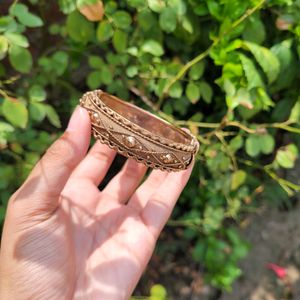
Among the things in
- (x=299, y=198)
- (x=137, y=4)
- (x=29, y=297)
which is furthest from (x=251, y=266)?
(x=137, y=4)

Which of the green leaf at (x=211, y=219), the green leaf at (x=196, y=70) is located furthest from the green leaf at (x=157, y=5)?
the green leaf at (x=211, y=219)

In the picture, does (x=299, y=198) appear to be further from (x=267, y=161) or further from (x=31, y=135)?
(x=31, y=135)

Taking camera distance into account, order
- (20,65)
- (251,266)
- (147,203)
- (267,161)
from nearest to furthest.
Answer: (20,65) → (147,203) → (267,161) → (251,266)

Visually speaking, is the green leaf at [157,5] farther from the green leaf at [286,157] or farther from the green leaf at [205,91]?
the green leaf at [286,157]

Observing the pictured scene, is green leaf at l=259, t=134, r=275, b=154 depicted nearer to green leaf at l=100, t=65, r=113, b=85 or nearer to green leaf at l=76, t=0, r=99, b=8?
green leaf at l=100, t=65, r=113, b=85

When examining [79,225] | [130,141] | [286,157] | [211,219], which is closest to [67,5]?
[130,141]

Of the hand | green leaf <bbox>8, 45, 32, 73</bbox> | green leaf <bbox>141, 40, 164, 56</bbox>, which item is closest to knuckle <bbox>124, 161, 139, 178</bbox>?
the hand
